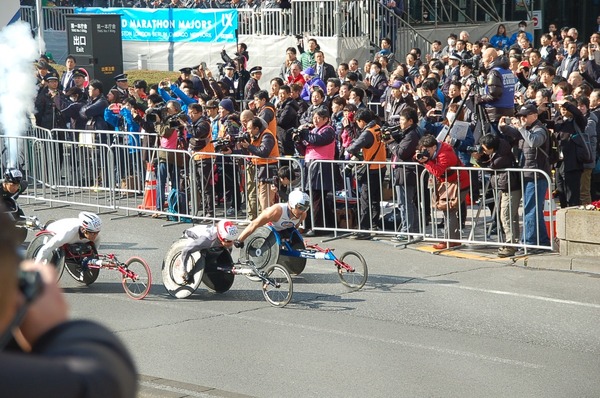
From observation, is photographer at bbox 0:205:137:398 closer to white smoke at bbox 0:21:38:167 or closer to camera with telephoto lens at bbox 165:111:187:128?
camera with telephoto lens at bbox 165:111:187:128

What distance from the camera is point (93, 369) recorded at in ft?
5.06

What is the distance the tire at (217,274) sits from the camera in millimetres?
11531

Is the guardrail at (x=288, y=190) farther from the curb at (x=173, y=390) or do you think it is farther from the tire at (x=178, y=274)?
the curb at (x=173, y=390)

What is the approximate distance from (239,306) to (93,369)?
31.9 ft

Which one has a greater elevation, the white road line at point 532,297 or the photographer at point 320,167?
the photographer at point 320,167

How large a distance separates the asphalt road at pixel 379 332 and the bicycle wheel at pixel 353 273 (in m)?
0.12

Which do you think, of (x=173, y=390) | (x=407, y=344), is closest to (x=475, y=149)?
(x=407, y=344)

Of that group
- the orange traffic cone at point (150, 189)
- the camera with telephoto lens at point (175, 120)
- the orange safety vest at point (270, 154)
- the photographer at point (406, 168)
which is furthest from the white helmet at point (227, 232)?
the orange traffic cone at point (150, 189)

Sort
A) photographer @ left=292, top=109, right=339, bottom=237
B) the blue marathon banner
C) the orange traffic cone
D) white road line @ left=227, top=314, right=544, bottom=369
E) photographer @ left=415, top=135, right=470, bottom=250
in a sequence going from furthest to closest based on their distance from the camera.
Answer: the blue marathon banner
the orange traffic cone
photographer @ left=292, top=109, right=339, bottom=237
photographer @ left=415, top=135, right=470, bottom=250
white road line @ left=227, top=314, right=544, bottom=369

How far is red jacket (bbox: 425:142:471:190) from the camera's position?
529 inches

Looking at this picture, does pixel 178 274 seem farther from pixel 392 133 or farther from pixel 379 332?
pixel 392 133

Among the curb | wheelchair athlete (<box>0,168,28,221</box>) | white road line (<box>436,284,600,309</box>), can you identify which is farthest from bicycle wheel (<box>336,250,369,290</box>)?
wheelchair athlete (<box>0,168,28,221</box>)

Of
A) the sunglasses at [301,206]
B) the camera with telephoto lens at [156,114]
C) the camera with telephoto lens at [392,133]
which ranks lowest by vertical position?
the sunglasses at [301,206]

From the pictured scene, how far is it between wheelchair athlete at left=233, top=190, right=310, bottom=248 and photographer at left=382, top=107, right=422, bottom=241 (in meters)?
2.65
